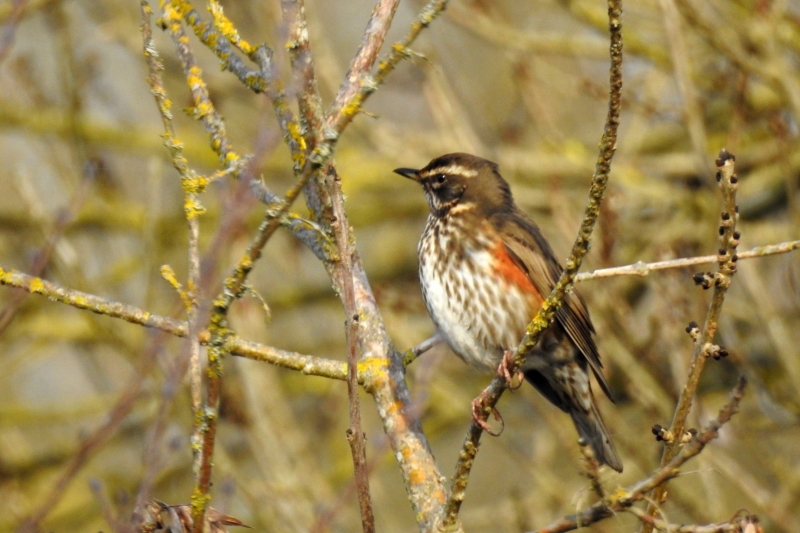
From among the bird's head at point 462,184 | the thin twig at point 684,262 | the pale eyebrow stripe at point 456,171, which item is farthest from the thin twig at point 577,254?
the pale eyebrow stripe at point 456,171

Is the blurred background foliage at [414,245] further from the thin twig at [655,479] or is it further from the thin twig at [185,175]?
the thin twig at [655,479]

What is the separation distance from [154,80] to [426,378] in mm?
1405

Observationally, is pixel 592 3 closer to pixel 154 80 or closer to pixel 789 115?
pixel 789 115

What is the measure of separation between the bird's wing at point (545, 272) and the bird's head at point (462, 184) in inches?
8.6

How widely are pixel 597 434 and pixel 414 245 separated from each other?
4.02 m

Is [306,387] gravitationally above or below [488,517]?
above

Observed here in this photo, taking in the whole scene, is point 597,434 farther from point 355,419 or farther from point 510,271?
point 355,419

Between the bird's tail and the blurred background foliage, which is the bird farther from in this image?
the blurred background foliage

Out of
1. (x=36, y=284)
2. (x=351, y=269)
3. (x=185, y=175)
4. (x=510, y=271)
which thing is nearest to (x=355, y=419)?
(x=351, y=269)

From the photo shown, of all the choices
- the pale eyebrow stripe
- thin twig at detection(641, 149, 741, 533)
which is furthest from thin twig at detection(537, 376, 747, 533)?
the pale eyebrow stripe

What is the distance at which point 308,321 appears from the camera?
8.72 m

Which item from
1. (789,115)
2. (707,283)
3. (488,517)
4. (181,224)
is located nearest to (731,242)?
(707,283)

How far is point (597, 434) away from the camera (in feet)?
16.1

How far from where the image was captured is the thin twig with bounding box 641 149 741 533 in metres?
2.65
